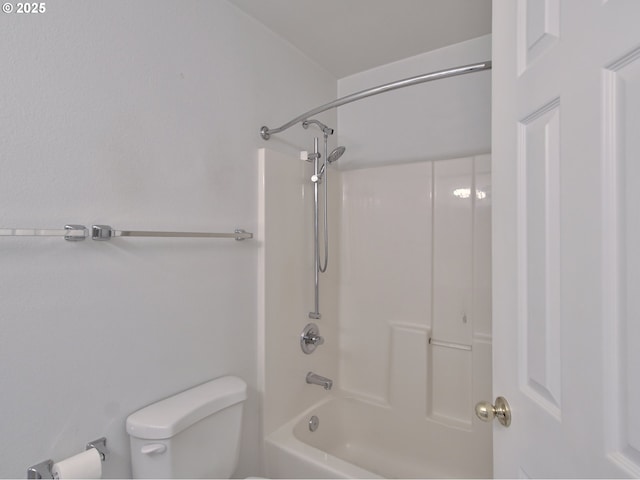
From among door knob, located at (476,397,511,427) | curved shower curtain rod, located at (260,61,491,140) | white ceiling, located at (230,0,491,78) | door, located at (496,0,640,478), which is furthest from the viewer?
white ceiling, located at (230,0,491,78)

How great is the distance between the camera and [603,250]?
0.56m

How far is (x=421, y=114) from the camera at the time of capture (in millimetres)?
2062

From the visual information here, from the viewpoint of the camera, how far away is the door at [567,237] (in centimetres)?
53

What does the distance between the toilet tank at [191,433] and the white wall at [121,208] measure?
74mm

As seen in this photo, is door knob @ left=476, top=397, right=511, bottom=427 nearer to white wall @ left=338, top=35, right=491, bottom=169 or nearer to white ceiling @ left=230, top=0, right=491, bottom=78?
white wall @ left=338, top=35, right=491, bottom=169

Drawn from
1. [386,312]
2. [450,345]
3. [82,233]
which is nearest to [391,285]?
[386,312]

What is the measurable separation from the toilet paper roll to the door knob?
1087mm

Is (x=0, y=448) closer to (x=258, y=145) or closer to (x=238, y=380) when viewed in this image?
(x=238, y=380)

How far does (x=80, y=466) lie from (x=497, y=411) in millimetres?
1153

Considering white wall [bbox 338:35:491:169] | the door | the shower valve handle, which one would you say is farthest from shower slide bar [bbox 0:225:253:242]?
white wall [bbox 338:35:491:169]

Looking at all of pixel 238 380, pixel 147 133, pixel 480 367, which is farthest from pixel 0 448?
pixel 480 367

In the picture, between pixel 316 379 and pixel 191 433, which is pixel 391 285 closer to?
pixel 316 379

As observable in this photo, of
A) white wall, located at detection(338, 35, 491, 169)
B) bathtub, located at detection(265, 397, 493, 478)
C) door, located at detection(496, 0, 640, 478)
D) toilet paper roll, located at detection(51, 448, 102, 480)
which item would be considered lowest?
bathtub, located at detection(265, 397, 493, 478)

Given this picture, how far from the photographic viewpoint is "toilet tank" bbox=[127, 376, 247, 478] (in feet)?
3.74
